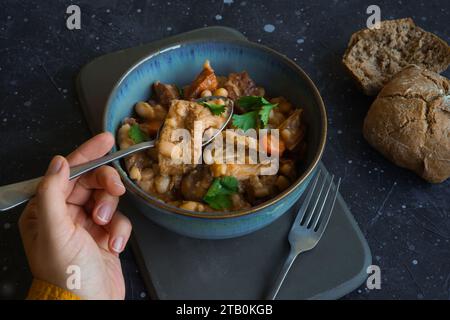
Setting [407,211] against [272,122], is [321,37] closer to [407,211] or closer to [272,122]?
[272,122]

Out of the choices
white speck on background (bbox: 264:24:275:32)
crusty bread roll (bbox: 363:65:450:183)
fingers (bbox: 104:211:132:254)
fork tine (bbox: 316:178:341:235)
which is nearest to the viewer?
fingers (bbox: 104:211:132:254)

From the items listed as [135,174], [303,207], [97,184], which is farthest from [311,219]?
[97,184]

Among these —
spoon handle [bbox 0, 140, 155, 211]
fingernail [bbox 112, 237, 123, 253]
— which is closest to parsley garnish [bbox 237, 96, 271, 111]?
spoon handle [bbox 0, 140, 155, 211]

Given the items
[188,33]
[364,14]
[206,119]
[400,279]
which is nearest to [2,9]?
[188,33]

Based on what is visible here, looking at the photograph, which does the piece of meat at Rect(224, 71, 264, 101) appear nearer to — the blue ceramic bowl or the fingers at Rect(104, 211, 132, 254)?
the blue ceramic bowl

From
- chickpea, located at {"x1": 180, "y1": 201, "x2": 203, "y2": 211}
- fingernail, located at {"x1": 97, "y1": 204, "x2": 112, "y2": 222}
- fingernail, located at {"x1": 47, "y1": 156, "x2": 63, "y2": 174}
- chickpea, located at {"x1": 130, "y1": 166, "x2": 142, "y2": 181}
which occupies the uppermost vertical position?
fingernail, located at {"x1": 47, "y1": 156, "x2": 63, "y2": 174}

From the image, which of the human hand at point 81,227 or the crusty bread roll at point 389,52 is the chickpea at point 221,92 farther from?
the crusty bread roll at point 389,52

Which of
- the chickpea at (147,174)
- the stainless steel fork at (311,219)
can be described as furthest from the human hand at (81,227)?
the stainless steel fork at (311,219)

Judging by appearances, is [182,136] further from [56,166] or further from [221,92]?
[56,166]
